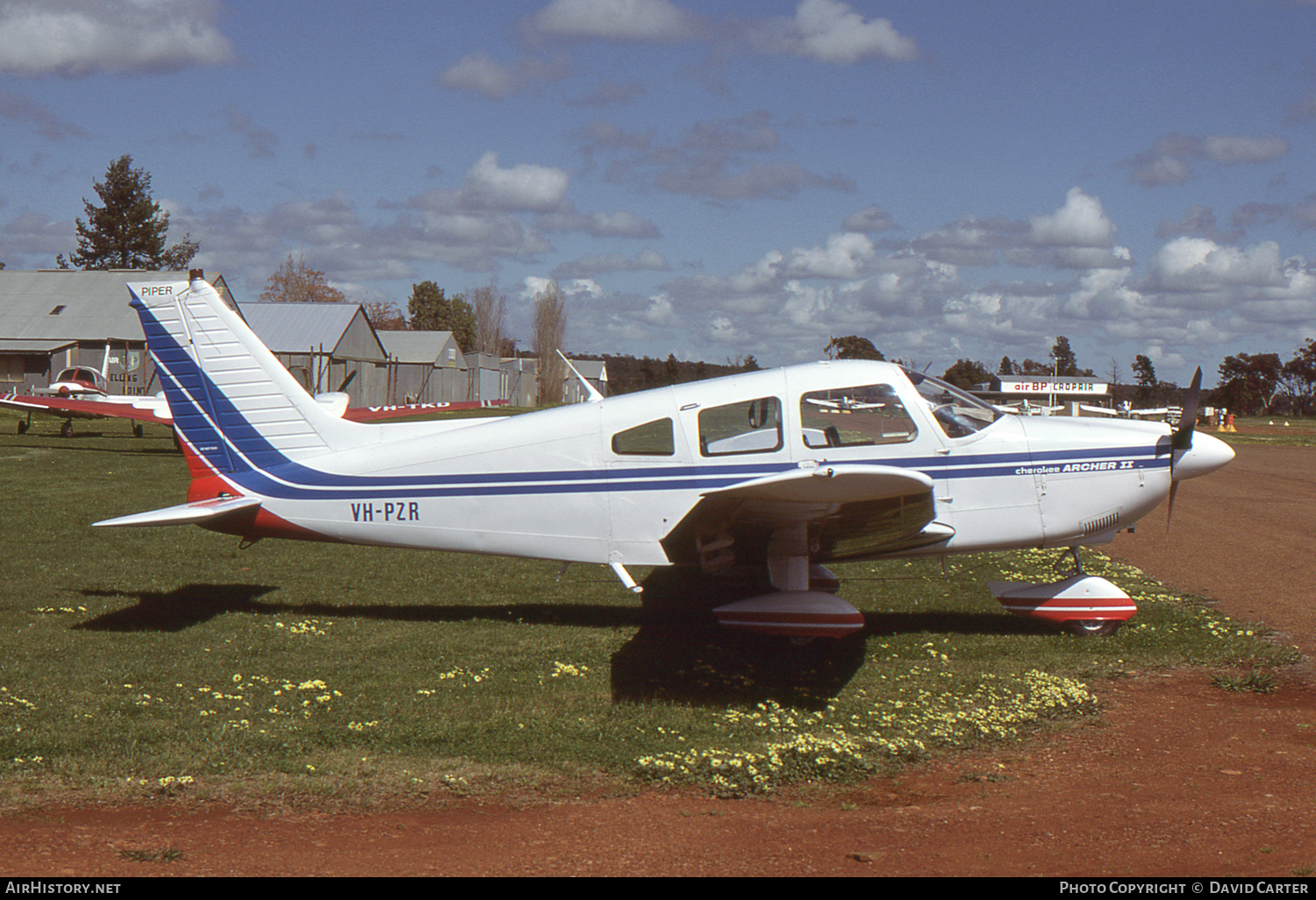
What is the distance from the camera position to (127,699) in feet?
21.8

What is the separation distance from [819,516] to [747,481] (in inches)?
24.9

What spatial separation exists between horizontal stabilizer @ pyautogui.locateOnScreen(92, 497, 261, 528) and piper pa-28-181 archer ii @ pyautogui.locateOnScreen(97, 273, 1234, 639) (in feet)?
0.09

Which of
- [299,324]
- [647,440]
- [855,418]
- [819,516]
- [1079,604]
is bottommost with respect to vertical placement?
[1079,604]

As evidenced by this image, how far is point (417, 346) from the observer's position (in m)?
69.3

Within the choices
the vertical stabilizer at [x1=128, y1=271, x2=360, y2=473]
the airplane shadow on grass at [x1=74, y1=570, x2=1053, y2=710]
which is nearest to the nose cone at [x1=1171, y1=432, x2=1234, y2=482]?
the airplane shadow on grass at [x1=74, y1=570, x2=1053, y2=710]

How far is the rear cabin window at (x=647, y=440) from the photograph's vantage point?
313 inches

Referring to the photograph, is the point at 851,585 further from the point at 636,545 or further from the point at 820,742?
the point at 820,742

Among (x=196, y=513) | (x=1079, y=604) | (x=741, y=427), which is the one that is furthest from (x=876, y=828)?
(x=196, y=513)

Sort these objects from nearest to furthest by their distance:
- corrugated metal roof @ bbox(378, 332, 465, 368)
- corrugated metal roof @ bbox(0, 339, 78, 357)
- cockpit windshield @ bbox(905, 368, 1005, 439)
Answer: cockpit windshield @ bbox(905, 368, 1005, 439) → corrugated metal roof @ bbox(0, 339, 78, 357) → corrugated metal roof @ bbox(378, 332, 465, 368)

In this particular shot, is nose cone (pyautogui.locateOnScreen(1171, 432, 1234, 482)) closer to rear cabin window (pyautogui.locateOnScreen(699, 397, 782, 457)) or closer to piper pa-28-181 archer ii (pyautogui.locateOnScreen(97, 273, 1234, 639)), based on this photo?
piper pa-28-181 archer ii (pyautogui.locateOnScreen(97, 273, 1234, 639))

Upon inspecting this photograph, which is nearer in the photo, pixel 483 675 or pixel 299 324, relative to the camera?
pixel 483 675

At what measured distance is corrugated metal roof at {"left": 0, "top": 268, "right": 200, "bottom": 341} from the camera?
41000 mm

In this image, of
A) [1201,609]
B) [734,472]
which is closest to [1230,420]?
[1201,609]

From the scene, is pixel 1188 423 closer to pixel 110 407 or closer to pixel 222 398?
pixel 222 398
